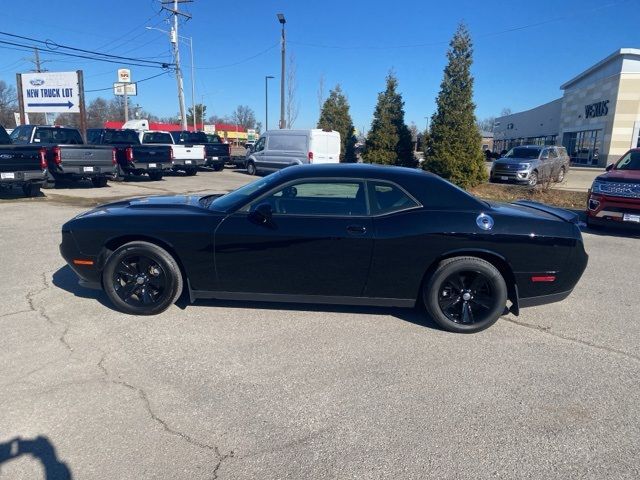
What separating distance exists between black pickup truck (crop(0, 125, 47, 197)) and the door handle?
33.8 feet

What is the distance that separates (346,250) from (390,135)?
14617 mm

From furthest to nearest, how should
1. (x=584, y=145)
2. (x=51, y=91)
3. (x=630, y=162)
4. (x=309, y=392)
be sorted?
(x=584, y=145) → (x=51, y=91) → (x=630, y=162) → (x=309, y=392)

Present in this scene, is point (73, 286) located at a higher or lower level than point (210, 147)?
lower

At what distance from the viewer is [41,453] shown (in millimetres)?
2363

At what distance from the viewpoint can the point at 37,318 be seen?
160 inches

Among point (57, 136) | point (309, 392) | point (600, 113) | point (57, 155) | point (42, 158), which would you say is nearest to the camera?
point (309, 392)

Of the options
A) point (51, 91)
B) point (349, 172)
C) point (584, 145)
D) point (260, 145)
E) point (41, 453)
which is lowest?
point (41, 453)

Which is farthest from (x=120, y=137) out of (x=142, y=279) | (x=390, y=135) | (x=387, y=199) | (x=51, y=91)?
(x=387, y=199)

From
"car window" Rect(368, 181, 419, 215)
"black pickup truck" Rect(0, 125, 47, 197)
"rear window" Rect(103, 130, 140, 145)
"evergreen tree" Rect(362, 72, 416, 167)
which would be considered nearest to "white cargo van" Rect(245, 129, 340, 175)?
"evergreen tree" Rect(362, 72, 416, 167)

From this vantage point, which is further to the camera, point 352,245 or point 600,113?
point 600,113

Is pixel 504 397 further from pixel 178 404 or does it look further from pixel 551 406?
pixel 178 404

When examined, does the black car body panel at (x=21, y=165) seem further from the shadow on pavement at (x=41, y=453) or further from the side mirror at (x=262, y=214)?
the shadow on pavement at (x=41, y=453)

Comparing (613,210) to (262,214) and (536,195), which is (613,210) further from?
(262,214)

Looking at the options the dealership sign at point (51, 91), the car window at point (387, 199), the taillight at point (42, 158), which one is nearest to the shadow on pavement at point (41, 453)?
the car window at point (387, 199)
